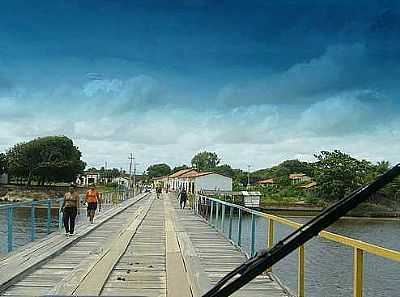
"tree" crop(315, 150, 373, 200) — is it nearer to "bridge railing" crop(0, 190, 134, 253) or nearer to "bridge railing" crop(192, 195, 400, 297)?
"bridge railing" crop(0, 190, 134, 253)

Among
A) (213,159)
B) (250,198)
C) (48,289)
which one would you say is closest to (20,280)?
(48,289)

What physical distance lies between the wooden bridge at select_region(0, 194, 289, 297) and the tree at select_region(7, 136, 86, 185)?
257 feet

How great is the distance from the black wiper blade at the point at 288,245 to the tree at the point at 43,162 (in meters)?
91.2

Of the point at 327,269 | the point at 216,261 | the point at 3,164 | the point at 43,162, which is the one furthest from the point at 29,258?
the point at 3,164

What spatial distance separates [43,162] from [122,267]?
85027 millimetres

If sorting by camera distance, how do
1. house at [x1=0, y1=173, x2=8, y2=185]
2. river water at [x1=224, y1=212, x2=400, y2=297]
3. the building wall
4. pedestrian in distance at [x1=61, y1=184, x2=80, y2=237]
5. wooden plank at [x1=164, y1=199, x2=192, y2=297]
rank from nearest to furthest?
1. wooden plank at [x1=164, y1=199, x2=192, y2=297]
2. river water at [x1=224, y1=212, x2=400, y2=297]
3. pedestrian in distance at [x1=61, y1=184, x2=80, y2=237]
4. house at [x1=0, y1=173, x2=8, y2=185]
5. the building wall

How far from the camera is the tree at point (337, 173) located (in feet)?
204

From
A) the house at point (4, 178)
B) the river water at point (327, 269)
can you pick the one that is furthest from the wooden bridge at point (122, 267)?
the house at point (4, 178)

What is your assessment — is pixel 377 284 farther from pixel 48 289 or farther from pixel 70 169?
pixel 70 169

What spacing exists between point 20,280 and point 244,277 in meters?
6.84

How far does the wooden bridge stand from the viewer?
25.8 feet

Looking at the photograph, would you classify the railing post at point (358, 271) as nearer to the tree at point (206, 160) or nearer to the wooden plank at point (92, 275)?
the wooden plank at point (92, 275)

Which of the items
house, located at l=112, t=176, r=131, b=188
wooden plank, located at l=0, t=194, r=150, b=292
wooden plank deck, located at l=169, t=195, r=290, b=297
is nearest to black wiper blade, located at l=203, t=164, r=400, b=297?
wooden plank deck, located at l=169, t=195, r=290, b=297

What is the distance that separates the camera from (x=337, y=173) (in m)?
67.1
